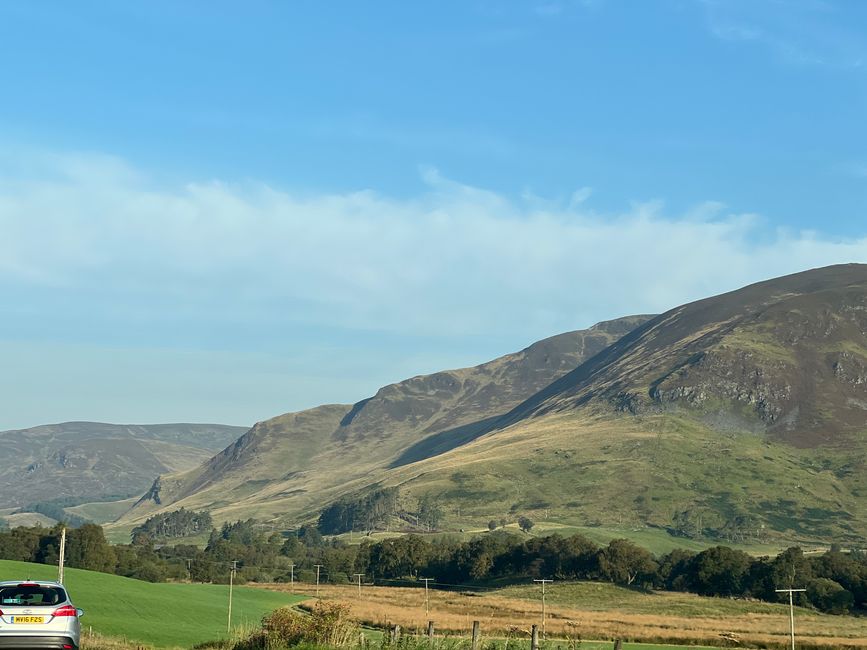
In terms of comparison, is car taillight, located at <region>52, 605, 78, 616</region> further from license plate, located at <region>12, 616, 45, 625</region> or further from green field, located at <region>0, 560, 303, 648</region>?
green field, located at <region>0, 560, 303, 648</region>

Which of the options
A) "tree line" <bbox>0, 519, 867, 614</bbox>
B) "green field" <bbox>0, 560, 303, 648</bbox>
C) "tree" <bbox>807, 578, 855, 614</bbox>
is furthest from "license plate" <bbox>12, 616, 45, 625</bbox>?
"tree line" <bbox>0, 519, 867, 614</bbox>

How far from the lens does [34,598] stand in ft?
109

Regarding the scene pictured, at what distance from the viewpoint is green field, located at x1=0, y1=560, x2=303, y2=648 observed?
74.2 metres

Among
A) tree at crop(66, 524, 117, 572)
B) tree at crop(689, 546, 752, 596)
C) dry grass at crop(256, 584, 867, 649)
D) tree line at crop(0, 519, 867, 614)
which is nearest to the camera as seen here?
dry grass at crop(256, 584, 867, 649)

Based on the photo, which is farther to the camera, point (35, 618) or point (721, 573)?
point (721, 573)

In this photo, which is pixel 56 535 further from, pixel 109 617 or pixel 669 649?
pixel 669 649

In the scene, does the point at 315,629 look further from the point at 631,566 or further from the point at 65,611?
the point at 631,566

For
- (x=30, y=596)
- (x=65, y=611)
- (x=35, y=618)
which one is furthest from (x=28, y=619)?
(x=65, y=611)

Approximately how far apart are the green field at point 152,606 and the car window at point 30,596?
3202cm

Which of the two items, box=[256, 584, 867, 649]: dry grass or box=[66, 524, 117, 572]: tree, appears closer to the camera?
box=[256, 584, 867, 649]: dry grass

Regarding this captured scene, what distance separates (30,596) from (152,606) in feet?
221

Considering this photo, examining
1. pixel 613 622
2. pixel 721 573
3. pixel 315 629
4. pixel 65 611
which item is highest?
Result: pixel 65 611

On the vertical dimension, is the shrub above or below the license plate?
below

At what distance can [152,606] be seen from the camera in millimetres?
96438
